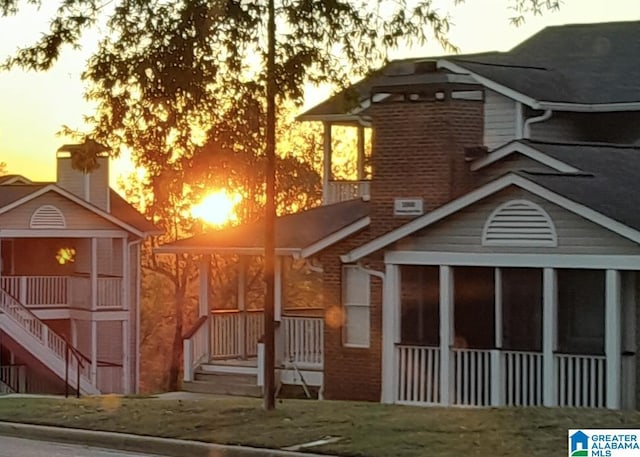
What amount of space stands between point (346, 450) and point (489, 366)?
25.9ft

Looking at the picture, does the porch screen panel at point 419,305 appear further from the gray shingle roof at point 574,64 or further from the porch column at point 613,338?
the gray shingle roof at point 574,64

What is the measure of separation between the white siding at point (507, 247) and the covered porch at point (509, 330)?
0.47 ft

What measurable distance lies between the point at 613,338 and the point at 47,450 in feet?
28.0

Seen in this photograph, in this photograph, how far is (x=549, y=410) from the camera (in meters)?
16.6

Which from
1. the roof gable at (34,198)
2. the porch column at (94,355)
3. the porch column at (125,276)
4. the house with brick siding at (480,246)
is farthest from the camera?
the porch column at (125,276)

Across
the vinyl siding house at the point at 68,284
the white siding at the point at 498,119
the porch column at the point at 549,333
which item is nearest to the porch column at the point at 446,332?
the porch column at the point at 549,333

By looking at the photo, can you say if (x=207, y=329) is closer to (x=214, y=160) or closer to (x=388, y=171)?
(x=388, y=171)

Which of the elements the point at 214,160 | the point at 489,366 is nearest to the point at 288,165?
the point at 489,366

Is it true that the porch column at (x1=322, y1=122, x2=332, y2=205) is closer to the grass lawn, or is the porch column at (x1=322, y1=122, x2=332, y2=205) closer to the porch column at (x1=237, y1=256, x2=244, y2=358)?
the porch column at (x1=237, y1=256, x2=244, y2=358)

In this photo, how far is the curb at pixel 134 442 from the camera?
15.1 metres

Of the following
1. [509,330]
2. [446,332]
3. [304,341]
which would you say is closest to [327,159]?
[304,341]

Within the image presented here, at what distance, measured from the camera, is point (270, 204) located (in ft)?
56.4

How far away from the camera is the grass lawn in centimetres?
1449

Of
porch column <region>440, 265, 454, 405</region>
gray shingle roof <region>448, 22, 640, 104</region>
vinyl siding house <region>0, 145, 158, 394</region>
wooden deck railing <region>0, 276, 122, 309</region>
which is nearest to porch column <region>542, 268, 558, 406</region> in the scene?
porch column <region>440, 265, 454, 405</region>
